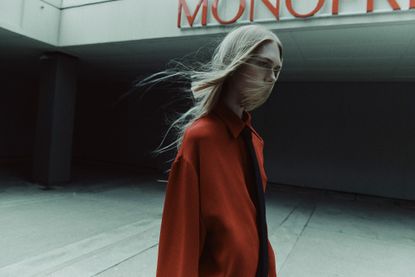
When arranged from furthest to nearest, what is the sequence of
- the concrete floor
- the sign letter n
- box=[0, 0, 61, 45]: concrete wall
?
box=[0, 0, 61, 45]: concrete wall → the sign letter n → the concrete floor

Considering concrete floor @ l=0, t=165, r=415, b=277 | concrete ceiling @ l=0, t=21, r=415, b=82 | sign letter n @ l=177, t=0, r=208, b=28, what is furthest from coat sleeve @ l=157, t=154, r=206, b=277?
sign letter n @ l=177, t=0, r=208, b=28

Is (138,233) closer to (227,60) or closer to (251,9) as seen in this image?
(251,9)

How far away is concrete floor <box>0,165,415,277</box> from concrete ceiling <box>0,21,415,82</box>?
11.8ft

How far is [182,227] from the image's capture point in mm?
967

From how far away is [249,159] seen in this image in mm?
1162

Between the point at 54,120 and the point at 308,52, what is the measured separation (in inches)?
268

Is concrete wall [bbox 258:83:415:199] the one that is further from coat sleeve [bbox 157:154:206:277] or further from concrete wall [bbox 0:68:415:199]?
coat sleeve [bbox 157:154:206:277]

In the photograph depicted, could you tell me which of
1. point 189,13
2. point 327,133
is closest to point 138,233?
point 189,13

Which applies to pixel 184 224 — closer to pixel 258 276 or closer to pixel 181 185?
pixel 181 185

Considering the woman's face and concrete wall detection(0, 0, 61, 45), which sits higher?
concrete wall detection(0, 0, 61, 45)

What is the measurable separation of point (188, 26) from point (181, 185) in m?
5.83

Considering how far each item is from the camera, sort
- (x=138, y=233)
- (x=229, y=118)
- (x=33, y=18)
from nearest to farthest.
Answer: (x=229, y=118)
(x=138, y=233)
(x=33, y=18)

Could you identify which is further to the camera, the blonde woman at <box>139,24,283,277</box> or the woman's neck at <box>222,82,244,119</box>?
the woman's neck at <box>222,82,244,119</box>

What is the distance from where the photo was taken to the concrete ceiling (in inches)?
228
